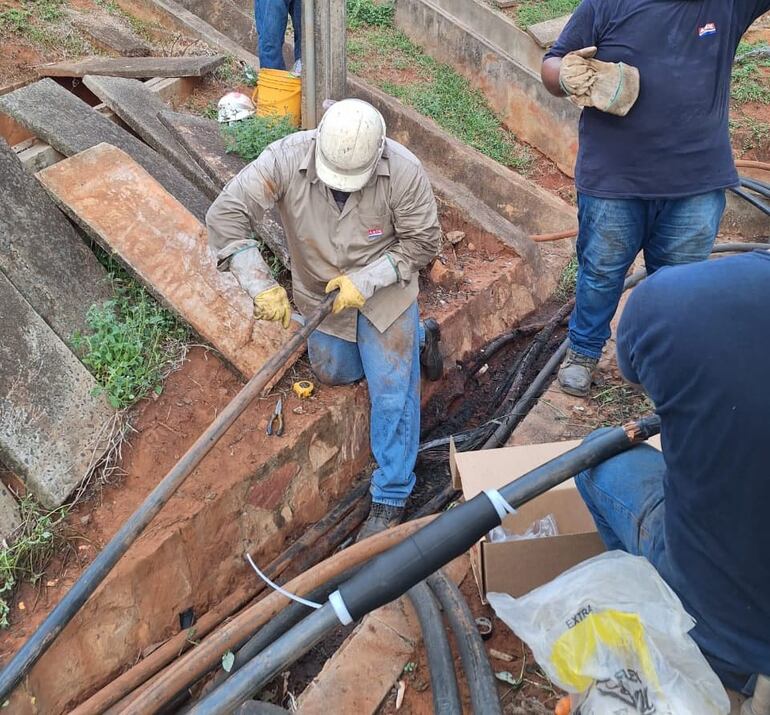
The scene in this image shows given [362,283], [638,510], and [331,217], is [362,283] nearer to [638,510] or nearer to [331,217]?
[331,217]

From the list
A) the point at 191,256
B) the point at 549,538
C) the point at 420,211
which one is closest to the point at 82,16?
the point at 191,256

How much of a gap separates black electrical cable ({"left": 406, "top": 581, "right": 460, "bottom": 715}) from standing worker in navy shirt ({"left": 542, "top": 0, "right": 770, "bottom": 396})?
206cm

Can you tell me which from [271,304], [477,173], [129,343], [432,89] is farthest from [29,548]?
[432,89]

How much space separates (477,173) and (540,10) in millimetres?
3988

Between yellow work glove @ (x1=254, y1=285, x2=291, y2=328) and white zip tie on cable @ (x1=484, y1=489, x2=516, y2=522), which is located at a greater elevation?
white zip tie on cable @ (x1=484, y1=489, x2=516, y2=522)

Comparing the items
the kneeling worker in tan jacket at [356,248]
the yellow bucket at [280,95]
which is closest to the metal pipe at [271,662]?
the kneeling worker in tan jacket at [356,248]

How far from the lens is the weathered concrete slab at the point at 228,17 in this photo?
796 centimetres

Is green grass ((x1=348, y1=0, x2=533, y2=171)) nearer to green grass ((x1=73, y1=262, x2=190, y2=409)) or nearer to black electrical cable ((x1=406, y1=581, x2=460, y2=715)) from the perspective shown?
green grass ((x1=73, y1=262, x2=190, y2=409))

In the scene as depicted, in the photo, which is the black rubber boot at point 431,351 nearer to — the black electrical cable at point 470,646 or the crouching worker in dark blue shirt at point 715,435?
the black electrical cable at point 470,646

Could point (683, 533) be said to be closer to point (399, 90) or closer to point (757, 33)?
point (399, 90)

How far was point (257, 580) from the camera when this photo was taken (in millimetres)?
3828

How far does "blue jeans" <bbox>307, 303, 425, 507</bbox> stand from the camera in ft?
12.5

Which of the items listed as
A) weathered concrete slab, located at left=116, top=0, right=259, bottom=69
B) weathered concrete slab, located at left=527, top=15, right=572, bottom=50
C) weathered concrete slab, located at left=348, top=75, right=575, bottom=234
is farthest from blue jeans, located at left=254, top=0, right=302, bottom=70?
weathered concrete slab, located at left=527, top=15, right=572, bottom=50

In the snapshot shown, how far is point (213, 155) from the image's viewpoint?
4.93 m
